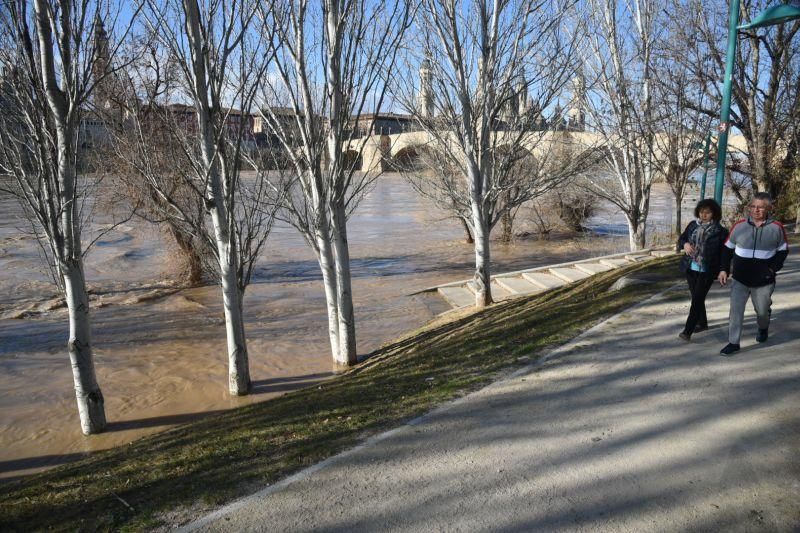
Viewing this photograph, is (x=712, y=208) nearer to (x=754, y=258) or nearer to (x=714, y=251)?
(x=714, y=251)

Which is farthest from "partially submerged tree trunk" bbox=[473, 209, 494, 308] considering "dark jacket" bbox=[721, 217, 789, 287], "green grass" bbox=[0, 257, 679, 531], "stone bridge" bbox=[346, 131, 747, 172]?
"dark jacket" bbox=[721, 217, 789, 287]

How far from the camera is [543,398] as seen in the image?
502 cm

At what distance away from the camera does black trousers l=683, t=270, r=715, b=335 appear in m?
5.77

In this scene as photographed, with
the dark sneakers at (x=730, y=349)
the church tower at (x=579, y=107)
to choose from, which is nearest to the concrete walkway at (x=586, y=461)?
the dark sneakers at (x=730, y=349)

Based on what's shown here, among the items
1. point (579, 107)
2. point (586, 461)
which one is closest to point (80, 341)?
point (586, 461)

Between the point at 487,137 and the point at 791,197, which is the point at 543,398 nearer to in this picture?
the point at 487,137

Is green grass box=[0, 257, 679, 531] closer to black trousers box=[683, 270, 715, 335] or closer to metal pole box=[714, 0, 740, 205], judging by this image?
black trousers box=[683, 270, 715, 335]

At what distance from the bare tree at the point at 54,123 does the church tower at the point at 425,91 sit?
5920 mm

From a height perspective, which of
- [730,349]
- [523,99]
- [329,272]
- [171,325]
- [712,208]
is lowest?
[171,325]

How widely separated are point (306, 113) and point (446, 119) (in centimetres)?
340

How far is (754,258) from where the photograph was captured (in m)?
5.31

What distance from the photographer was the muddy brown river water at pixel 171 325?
28.7 ft

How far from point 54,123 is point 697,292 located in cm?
766

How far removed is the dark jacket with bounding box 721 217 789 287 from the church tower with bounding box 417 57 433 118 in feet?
24.4
